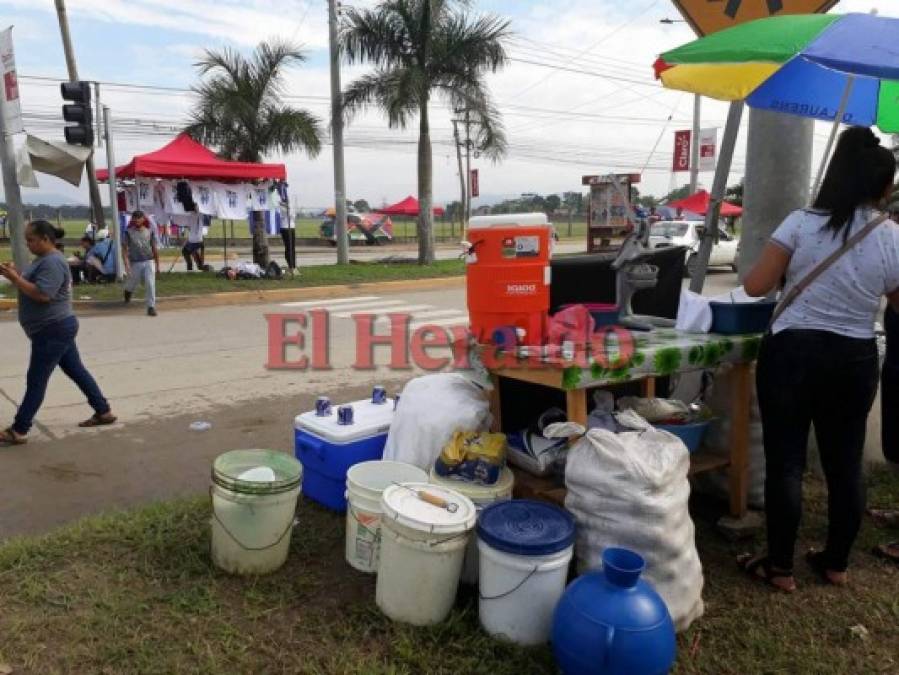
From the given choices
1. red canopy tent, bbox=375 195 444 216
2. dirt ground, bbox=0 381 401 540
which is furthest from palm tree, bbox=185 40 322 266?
red canopy tent, bbox=375 195 444 216

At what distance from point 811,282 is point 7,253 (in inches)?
1189

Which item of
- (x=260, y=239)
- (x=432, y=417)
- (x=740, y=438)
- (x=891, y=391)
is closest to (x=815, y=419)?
(x=740, y=438)

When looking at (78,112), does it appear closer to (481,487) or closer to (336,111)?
(336,111)

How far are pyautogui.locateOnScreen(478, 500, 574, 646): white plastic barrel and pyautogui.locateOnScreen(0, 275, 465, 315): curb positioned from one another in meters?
11.0

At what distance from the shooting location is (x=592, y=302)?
4117mm

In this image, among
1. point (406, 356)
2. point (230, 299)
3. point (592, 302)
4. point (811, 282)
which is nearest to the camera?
point (811, 282)

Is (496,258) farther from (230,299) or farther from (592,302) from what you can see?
(230,299)

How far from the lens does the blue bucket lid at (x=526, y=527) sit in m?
2.55

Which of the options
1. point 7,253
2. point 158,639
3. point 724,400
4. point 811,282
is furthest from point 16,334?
point 7,253

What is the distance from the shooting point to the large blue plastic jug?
2297 millimetres

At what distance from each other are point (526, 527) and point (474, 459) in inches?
19.9

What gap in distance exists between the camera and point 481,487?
10.1 feet

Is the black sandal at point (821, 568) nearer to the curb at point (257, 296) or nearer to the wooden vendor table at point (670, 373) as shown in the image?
the wooden vendor table at point (670, 373)

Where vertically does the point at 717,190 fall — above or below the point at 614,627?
above
